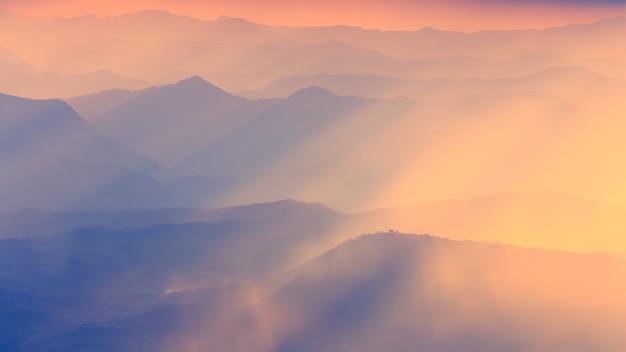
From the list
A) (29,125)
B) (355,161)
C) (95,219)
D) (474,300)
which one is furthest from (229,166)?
(474,300)

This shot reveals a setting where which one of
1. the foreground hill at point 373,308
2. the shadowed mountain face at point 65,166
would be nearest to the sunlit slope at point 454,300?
the foreground hill at point 373,308

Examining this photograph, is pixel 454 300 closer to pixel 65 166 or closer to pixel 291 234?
pixel 291 234

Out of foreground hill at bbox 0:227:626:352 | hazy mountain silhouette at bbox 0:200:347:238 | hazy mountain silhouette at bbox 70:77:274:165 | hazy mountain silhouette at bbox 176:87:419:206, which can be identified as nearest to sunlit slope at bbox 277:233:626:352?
foreground hill at bbox 0:227:626:352

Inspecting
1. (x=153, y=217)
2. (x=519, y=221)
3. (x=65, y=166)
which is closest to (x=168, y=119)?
(x=65, y=166)

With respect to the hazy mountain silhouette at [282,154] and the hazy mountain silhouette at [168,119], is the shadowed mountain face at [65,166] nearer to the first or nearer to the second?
the hazy mountain silhouette at [168,119]

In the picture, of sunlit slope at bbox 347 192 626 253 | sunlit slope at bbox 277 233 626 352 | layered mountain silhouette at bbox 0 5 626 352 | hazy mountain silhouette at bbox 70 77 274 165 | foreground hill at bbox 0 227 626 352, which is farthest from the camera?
hazy mountain silhouette at bbox 70 77 274 165

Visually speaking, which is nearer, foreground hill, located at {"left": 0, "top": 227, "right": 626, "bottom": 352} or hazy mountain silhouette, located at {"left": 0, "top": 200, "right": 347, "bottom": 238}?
foreground hill, located at {"left": 0, "top": 227, "right": 626, "bottom": 352}

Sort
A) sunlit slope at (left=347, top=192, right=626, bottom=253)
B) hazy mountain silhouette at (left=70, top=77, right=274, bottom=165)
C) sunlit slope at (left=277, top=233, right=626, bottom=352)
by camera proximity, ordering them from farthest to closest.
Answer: hazy mountain silhouette at (left=70, top=77, right=274, bottom=165)
sunlit slope at (left=347, top=192, right=626, bottom=253)
sunlit slope at (left=277, top=233, right=626, bottom=352)

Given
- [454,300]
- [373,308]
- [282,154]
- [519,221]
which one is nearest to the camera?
[454,300]

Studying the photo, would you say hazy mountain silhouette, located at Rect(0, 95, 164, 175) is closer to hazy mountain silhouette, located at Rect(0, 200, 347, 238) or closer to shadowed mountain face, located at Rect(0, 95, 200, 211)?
shadowed mountain face, located at Rect(0, 95, 200, 211)

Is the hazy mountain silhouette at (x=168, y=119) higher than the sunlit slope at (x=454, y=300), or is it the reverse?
the hazy mountain silhouette at (x=168, y=119)

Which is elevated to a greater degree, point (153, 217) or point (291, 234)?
point (153, 217)

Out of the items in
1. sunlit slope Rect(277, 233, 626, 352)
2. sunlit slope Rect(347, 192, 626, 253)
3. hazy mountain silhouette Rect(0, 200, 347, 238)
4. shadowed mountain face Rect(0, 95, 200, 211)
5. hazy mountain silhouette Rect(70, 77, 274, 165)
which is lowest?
sunlit slope Rect(277, 233, 626, 352)
